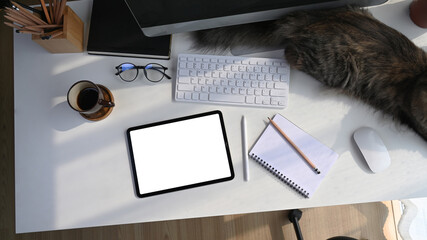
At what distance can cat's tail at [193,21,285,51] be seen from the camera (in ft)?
2.64

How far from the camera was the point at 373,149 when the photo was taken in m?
0.77

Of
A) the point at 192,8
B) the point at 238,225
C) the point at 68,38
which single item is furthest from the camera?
the point at 238,225

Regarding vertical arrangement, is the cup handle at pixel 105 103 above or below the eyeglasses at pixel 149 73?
below

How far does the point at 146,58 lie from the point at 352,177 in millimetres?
705

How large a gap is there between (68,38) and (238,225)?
112 centimetres

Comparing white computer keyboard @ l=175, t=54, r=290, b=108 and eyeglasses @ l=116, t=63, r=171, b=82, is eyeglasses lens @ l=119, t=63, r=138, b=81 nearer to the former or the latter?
eyeglasses @ l=116, t=63, r=171, b=82

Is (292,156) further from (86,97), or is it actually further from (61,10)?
(61,10)

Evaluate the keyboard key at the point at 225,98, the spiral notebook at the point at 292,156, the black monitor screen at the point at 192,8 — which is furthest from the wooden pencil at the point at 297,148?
the black monitor screen at the point at 192,8

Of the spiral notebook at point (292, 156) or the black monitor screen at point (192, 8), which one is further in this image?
the spiral notebook at point (292, 156)

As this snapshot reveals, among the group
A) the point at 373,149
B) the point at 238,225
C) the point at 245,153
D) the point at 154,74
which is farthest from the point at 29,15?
the point at 238,225

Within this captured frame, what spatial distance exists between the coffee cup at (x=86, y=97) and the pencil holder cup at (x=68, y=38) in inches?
5.0

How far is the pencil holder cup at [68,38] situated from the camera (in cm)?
73

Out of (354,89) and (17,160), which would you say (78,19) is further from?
(354,89)

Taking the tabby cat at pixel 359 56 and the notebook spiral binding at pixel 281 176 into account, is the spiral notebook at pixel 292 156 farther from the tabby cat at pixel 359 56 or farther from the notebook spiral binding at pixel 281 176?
the tabby cat at pixel 359 56
